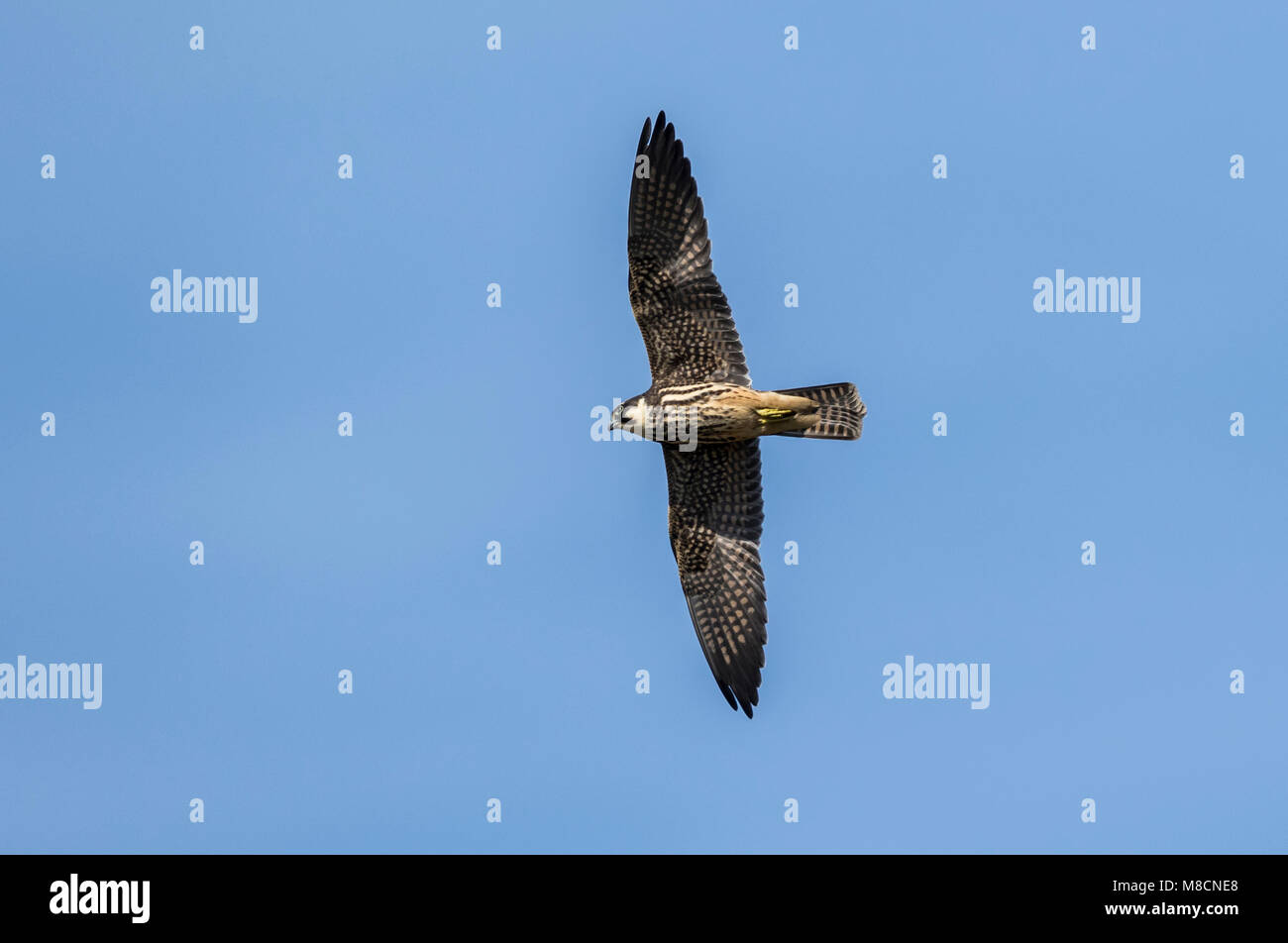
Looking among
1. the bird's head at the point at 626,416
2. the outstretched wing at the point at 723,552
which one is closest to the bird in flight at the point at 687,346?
the bird's head at the point at 626,416

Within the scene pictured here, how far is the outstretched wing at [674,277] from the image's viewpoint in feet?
59.5

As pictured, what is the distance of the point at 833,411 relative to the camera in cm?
1842

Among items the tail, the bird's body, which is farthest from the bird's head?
the tail

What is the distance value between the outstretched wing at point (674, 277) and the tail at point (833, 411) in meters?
0.81

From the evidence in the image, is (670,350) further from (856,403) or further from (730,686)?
(730,686)

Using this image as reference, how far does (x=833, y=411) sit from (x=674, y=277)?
7.33 feet

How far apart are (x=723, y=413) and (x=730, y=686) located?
3.19m

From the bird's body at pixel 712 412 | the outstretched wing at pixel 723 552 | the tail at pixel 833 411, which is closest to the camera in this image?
the bird's body at pixel 712 412

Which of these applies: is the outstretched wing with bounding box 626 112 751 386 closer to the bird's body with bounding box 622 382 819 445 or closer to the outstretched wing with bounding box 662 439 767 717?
the bird's body with bounding box 622 382 819 445

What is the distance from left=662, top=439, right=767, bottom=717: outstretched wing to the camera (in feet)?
62.5

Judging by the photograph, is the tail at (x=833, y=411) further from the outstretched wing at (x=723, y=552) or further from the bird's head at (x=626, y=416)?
the bird's head at (x=626, y=416)

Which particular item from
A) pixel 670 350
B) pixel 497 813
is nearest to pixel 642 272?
pixel 670 350
